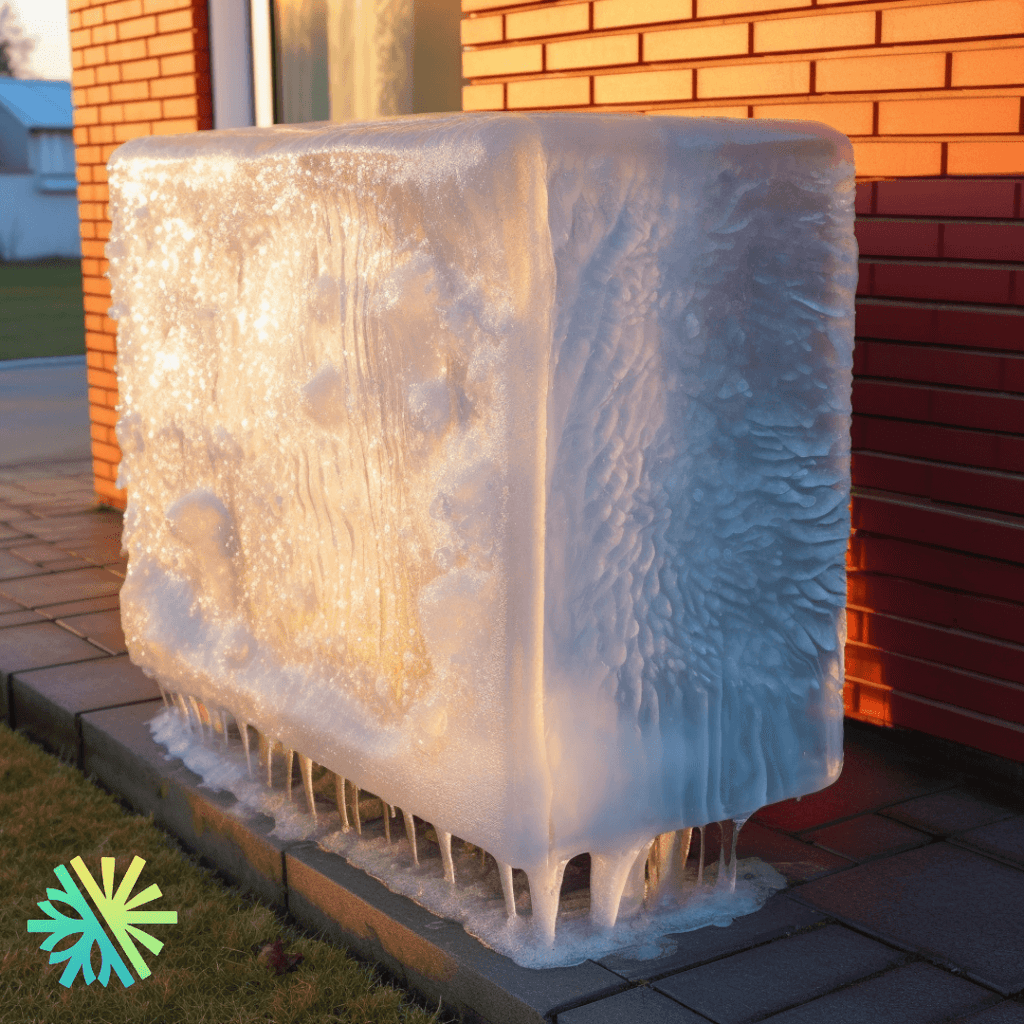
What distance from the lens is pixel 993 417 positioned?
302 centimetres

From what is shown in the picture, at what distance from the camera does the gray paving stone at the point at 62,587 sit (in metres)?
4.86

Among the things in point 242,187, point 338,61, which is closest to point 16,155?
point 338,61

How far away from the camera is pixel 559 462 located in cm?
212

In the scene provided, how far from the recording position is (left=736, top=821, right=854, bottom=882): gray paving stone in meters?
2.63

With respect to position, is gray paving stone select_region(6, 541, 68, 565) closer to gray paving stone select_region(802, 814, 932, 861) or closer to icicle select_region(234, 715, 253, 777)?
icicle select_region(234, 715, 253, 777)

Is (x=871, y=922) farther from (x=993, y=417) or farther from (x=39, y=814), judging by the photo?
(x=39, y=814)

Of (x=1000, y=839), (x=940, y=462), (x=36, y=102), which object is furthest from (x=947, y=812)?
(x=36, y=102)

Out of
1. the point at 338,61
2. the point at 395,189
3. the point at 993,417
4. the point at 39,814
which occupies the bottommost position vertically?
the point at 39,814

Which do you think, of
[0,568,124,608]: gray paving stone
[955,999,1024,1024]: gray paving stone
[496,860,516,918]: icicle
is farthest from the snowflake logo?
[0,568,124,608]: gray paving stone

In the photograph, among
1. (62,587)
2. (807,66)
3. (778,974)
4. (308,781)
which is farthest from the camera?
(62,587)

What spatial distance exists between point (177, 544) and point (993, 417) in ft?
6.32

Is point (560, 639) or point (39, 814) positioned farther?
point (39, 814)

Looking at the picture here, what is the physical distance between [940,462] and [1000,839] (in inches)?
35.0

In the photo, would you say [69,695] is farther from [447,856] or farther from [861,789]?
[861,789]
